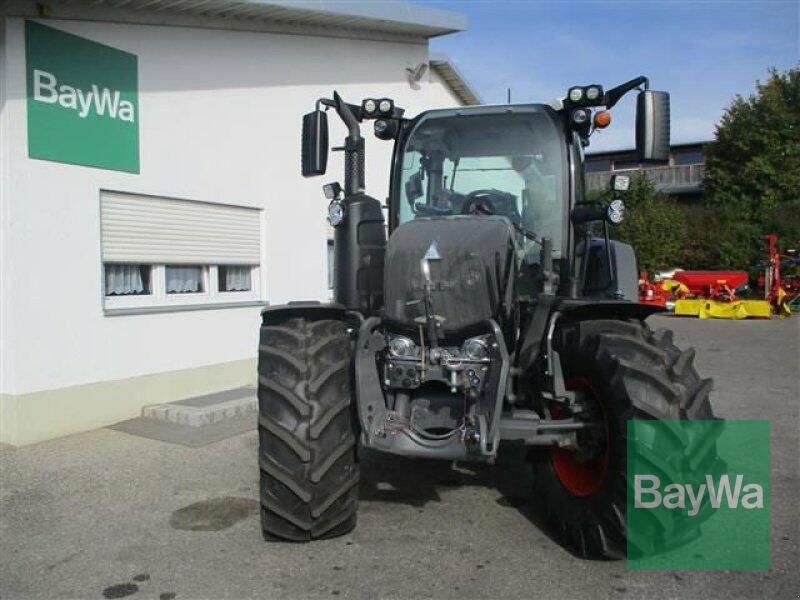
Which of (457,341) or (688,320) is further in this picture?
(688,320)

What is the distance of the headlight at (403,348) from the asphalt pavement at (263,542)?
3.51ft

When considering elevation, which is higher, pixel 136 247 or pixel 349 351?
pixel 136 247

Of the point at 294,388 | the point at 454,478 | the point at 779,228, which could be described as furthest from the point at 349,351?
the point at 779,228

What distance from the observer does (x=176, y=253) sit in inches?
320

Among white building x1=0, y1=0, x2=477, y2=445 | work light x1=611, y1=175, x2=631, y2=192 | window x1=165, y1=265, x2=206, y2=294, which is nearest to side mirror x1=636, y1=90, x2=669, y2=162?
work light x1=611, y1=175, x2=631, y2=192

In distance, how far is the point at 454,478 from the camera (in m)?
5.40

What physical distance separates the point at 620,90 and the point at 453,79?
9.83 m

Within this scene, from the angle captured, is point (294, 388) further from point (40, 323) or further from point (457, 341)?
point (40, 323)

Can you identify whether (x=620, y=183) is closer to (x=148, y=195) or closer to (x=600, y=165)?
(x=148, y=195)

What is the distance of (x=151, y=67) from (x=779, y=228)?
23729mm

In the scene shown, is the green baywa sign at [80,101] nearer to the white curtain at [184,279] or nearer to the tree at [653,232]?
the white curtain at [184,279]

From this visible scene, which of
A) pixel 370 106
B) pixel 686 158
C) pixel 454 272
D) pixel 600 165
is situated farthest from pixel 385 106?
pixel 686 158

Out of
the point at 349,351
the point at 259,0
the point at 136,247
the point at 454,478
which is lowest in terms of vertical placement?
the point at 454,478

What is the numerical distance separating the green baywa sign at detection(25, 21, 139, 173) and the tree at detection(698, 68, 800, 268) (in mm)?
23824
